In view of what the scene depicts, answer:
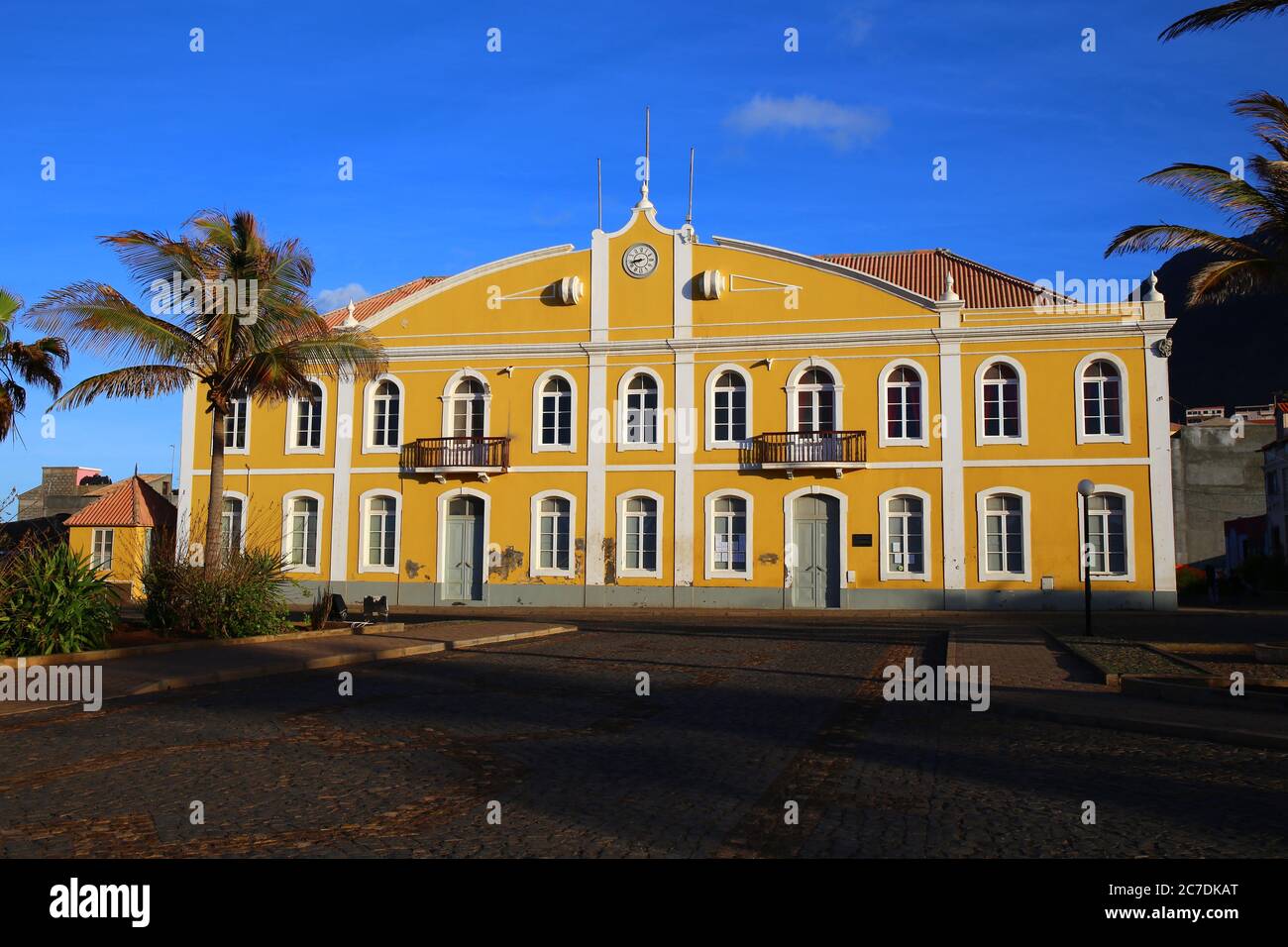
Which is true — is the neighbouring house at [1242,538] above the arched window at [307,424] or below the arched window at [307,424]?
below

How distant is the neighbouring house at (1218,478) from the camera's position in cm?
4991

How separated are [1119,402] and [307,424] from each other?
2263 centimetres

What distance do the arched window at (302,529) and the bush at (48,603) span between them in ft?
61.7

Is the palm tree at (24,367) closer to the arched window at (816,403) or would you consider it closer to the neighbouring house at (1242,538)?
the arched window at (816,403)

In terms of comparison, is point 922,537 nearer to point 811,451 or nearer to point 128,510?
A: point 811,451

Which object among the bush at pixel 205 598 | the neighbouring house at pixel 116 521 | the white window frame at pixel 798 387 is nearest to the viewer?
the bush at pixel 205 598

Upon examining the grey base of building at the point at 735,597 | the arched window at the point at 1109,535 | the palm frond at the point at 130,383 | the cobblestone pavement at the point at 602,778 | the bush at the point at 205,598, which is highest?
the palm frond at the point at 130,383

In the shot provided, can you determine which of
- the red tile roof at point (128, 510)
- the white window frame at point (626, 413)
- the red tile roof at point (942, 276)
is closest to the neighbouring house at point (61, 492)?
the red tile roof at point (128, 510)

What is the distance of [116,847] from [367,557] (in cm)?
2661

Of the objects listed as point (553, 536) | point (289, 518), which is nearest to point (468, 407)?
point (553, 536)

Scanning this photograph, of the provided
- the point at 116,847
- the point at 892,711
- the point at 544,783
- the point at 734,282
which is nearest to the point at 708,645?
the point at 892,711

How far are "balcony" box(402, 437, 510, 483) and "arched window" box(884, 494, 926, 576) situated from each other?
35.2ft
